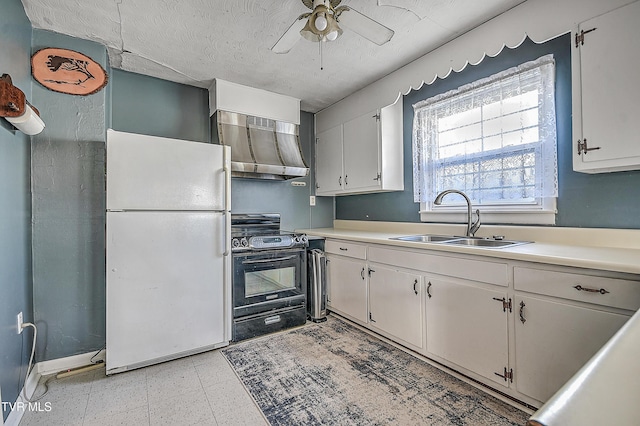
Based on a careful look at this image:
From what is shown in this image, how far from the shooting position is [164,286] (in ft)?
7.25

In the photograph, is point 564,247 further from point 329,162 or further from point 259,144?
point 259,144

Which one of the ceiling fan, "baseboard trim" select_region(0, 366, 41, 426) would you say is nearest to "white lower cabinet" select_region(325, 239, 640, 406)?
the ceiling fan

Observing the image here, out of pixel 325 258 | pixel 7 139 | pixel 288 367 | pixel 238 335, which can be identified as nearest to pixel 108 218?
pixel 7 139

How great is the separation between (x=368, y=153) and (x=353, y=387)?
2146 millimetres

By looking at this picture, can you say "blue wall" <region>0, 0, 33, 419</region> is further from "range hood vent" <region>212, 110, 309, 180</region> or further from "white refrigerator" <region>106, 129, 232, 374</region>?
"range hood vent" <region>212, 110, 309, 180</region>

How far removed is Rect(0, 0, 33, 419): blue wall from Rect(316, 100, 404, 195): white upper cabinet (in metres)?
2.67

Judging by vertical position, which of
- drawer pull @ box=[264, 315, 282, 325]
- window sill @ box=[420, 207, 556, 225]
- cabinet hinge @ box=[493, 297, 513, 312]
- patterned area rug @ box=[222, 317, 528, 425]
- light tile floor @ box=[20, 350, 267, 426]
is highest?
window sill @ box=[420, 207, 556, 225]

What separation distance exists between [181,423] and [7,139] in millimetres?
1836

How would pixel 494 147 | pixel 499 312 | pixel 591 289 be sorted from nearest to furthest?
pixel 591 289 < pixel 499 312 < pixel 494 147

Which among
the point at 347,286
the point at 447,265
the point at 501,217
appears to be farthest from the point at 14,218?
the point at 501,217

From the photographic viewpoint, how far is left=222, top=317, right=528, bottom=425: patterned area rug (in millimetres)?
1611

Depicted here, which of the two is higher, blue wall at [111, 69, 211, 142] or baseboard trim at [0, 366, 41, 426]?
blue wall at [111, 69, 211, 142]

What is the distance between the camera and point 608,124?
1562 millimetres

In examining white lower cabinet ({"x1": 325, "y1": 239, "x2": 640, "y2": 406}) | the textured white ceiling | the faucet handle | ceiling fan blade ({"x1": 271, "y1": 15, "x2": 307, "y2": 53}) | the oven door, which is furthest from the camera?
the oven door
